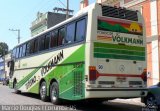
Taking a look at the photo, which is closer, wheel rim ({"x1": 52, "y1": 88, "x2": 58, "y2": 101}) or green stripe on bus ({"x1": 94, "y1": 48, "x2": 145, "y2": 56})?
green stripe on bus ({"x1": 94, "y1": 48, "x2": 145, "y2": 56})

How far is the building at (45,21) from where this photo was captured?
54.2 metres

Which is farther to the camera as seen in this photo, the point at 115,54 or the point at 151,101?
the point at 151,101

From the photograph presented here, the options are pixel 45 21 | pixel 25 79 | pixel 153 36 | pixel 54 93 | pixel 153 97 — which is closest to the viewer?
pixel 153 97

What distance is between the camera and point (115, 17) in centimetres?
1296

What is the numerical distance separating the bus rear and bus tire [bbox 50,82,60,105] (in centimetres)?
329

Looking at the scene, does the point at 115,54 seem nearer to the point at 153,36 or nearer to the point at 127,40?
the point at 127,40

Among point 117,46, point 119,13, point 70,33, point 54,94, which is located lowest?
point 54,94

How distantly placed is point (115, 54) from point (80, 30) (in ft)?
5.45

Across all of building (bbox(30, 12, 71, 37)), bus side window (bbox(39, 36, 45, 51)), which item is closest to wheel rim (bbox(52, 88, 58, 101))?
bus side window (bbox(39, 36, 45, 51))

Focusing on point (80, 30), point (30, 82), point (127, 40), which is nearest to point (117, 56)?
point (127, 40)

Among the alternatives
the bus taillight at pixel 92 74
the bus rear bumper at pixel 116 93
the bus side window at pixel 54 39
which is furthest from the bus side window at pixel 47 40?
the bus rear bumper at pixel 116 93

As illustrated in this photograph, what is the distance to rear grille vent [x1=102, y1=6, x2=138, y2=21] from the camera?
42.0 ft

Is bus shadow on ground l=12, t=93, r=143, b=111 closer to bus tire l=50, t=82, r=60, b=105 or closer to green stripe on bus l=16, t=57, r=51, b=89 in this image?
bus tire l=50, t=82, r=60, b=105

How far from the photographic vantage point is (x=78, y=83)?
1276 centimetres
